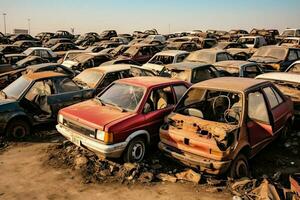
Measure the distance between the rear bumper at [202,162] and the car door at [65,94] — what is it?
3915mm

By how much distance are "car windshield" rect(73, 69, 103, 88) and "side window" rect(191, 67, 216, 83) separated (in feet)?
9.80

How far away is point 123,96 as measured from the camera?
768 centimetres

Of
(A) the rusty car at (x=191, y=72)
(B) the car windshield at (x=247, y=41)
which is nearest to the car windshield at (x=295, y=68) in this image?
(A) the rusty car at (x=191, y=72)

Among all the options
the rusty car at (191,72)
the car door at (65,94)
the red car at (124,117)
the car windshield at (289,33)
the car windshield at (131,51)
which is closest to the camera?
the red car at (124,117)

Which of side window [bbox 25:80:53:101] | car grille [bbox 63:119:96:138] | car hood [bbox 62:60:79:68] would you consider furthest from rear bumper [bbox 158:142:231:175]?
car hood [bbox 62:60:79:68]

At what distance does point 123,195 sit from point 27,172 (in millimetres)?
2206

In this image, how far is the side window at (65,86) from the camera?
956 cm

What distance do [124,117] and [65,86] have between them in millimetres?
3469

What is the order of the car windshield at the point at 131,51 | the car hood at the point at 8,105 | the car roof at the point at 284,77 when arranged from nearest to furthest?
the car hood at the point at 8,105 < the car roof at the point at 284,77 < the car windshield at the point at 131,51

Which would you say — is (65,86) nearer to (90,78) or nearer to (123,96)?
(90,78)

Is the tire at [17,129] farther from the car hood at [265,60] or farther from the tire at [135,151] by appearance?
the car hood at [265,60]

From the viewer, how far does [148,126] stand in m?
7.17

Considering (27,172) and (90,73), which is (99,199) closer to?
(27,172)

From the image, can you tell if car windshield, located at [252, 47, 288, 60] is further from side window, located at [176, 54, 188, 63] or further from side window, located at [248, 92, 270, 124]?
side window, located at [248, 92, 270, 124]
